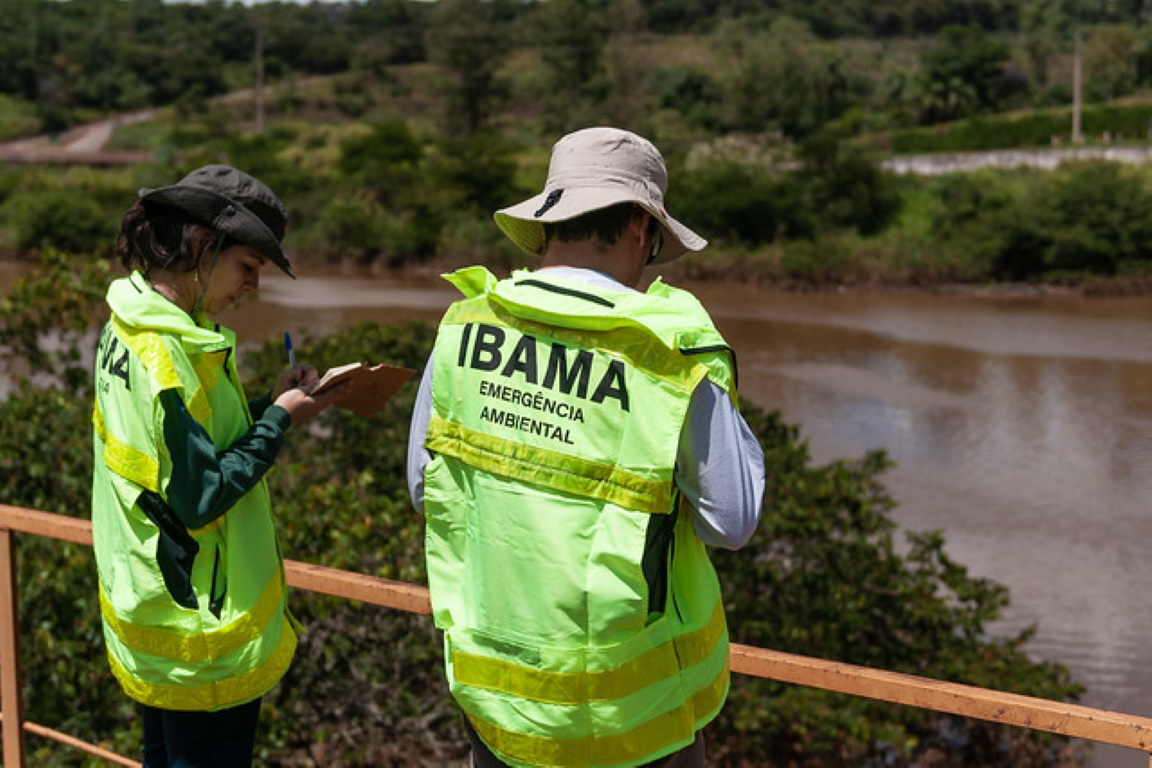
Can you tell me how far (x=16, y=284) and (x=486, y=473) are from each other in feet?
24.0

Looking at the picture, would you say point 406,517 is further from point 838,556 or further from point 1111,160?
point 1111,160

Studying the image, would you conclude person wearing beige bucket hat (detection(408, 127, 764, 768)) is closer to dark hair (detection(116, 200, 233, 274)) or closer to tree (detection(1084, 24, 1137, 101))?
dark hair (detection(116, 200, 233, 274))

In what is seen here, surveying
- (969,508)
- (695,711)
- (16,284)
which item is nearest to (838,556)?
(16,284)

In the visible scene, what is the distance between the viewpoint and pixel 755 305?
99.5ft

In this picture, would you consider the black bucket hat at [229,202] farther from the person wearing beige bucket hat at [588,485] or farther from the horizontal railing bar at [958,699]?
the horizontal railing bar at [958,699]

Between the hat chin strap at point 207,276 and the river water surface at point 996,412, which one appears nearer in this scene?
the hat chin strap at point 207,276

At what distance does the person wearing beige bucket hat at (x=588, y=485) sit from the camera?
1638 mm

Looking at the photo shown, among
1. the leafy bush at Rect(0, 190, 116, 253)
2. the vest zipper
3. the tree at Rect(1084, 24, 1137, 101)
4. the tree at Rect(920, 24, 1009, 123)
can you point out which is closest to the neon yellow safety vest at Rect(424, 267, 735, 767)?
the vest zipper

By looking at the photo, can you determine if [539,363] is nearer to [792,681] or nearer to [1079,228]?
[792,681]

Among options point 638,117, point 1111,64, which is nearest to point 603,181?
point 638,117

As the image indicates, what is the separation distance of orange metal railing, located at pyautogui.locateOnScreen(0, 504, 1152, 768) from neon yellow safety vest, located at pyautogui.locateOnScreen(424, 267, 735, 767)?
1.10ft

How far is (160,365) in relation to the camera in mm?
1939

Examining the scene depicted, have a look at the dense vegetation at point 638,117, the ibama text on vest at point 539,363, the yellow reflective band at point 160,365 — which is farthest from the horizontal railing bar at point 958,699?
the dense vegetation at point 638,117

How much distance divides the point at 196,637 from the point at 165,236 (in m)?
0.62
